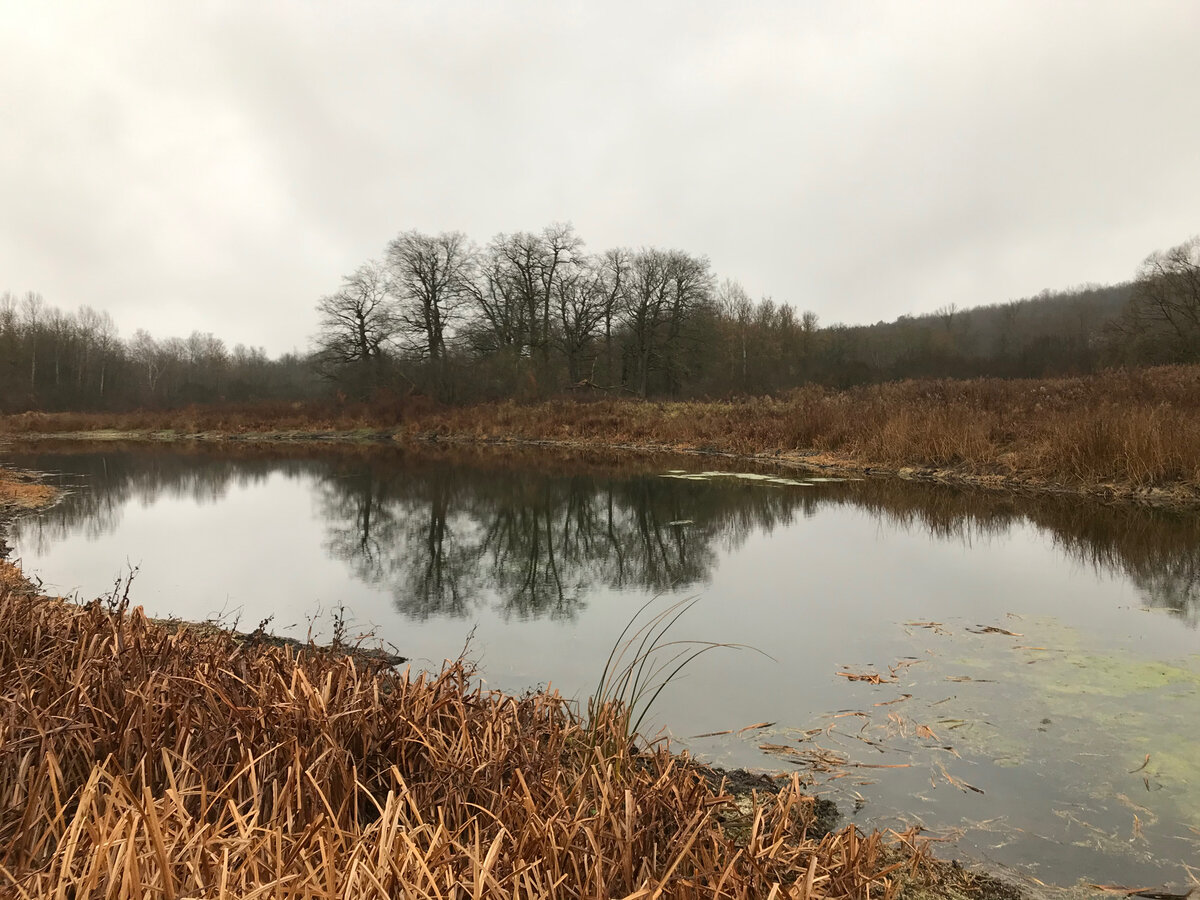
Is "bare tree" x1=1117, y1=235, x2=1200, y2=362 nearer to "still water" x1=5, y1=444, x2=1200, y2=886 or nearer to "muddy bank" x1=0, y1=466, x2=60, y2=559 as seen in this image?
"still water" x1=5, y1=444, x2=1200, y2=886

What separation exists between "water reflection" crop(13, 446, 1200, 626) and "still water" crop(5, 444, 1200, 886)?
6 centimetres

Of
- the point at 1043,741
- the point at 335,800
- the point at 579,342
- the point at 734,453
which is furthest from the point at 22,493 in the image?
the point at 579,342

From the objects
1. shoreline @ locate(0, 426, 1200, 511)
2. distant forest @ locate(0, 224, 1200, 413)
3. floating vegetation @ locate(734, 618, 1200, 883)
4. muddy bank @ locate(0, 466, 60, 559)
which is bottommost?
floating vegetation @ locate(734, 618, 1200, 883)

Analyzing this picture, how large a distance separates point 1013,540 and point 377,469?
15.2 metres

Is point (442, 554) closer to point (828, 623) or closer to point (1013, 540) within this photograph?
point (828, 623)

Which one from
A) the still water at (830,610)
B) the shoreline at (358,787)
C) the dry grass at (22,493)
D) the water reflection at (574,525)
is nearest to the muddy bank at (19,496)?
the dry grass at (22,493)

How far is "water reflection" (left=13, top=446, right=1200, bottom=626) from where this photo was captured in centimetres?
644

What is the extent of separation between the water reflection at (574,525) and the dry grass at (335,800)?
2922mm

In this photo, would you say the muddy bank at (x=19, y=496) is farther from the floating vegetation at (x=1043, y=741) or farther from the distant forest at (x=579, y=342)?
the distant forest at (x=579, y=342)

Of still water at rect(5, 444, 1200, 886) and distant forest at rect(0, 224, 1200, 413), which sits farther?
distant forest at rect(0, 224, 1200, 413)

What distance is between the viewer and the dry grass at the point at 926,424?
992 centimetres

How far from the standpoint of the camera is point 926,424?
45.2 feet

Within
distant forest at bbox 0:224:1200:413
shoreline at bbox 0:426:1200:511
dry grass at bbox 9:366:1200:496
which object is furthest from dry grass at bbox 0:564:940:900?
distant forest at bbox 0:224:1200:413

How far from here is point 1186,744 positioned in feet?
10.2
